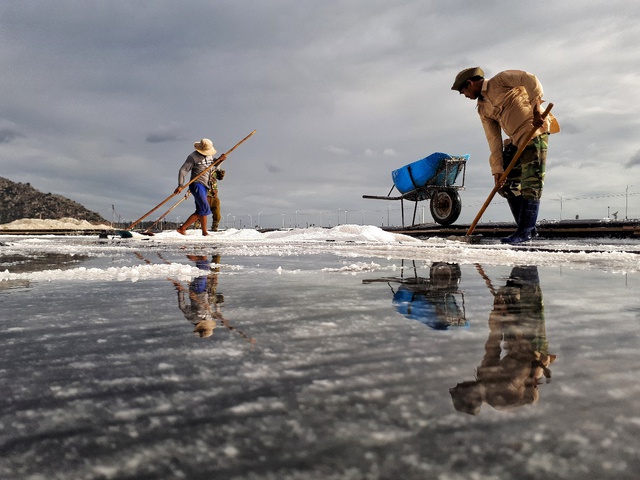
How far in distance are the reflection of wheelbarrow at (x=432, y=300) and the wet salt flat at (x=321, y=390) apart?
0.05 ft

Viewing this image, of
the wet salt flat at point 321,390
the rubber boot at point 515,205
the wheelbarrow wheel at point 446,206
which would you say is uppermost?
the wheelbarrow wheel at point 446,206

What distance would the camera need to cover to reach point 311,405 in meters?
0.55

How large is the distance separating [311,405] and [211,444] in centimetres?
14

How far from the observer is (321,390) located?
607 mm

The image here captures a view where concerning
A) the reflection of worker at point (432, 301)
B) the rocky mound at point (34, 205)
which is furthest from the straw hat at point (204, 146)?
the rocky mound at point (34, 205)

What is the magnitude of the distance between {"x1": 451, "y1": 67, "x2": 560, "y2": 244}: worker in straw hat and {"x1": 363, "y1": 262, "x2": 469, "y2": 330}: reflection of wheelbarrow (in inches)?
143

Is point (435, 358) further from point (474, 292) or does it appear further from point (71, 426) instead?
point (474, 292)

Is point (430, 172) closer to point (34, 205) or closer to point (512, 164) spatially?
point (512, 164)

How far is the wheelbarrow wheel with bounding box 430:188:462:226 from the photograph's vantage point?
9750 mm

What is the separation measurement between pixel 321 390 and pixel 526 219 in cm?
541

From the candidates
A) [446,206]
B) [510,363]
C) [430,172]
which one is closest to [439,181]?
[430,172]

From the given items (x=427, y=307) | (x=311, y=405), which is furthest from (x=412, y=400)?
(x=427, y=307)

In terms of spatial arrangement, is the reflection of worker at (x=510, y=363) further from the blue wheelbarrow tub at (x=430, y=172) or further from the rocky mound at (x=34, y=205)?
the rocky mound at (x=34, y=205)

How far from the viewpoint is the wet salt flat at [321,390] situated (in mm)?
425
